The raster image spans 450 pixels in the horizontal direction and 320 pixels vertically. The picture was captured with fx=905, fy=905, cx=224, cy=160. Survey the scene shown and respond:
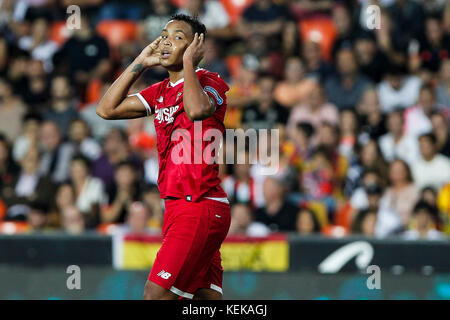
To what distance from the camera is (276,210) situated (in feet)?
33.4

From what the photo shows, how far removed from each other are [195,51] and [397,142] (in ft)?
19.2

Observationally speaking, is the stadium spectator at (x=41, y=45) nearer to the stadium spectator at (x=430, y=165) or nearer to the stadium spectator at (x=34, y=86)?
the stadium spectator at (x=34, y=86)

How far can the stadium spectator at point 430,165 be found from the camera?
10547 mm

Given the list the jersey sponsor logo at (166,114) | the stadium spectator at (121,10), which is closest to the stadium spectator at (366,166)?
the stadium spectator at (121,10)

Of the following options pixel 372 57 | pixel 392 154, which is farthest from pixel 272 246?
pixel 372 57

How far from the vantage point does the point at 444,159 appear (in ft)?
34.9

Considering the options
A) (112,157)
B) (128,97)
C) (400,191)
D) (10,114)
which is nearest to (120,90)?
(128,97)

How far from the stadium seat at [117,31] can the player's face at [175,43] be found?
773 centimetres

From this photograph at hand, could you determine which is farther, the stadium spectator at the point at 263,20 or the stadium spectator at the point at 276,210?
the stadium spectator at the point at 263,20

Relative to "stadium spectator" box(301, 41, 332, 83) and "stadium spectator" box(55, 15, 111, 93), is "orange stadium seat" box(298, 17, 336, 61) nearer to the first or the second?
"stadium spectator" box(301, 41, 332, 83)

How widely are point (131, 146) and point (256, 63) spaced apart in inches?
86.9

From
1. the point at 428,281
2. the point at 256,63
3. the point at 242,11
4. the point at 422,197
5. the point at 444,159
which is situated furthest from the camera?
the point at 242,11

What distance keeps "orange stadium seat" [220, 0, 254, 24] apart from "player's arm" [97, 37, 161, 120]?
24.4 feet
